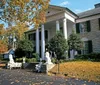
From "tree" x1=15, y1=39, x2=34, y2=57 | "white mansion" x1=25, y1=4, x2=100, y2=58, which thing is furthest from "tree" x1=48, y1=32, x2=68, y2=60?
"tree" x1=15, y1=39, x2=34, y2=57

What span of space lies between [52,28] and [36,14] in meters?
15.8

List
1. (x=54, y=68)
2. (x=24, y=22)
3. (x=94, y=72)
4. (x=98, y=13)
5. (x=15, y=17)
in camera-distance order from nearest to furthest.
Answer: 1. (x=94, y=72)
2. (x=15, y=17)
3. (x=24, y=22)
4. (x=54, y=68)
5. (x=98, y=13)

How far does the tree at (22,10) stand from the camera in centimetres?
1350

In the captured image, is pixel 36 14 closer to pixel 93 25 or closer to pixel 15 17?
pixel 15 17

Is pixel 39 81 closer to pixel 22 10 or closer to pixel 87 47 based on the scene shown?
pixel 22 10

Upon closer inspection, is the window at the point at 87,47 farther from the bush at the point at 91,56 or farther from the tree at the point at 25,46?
the tree at the point at 25,46

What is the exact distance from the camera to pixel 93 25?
24.9 meters

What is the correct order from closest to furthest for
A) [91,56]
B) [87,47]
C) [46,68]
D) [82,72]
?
[82,72] < [46,68] < [91,56] < [87,47]

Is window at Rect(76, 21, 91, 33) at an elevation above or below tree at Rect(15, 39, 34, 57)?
above

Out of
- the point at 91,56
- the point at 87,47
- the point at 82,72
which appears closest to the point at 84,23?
the point at 87,47

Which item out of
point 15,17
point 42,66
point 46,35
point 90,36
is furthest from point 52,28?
point 15,17

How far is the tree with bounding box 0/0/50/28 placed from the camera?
44.3ft

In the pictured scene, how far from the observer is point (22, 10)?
1406 cm

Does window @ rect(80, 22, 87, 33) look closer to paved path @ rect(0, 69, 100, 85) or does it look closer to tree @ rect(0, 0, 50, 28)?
tree @ rect(0, 0, 50, 28)
